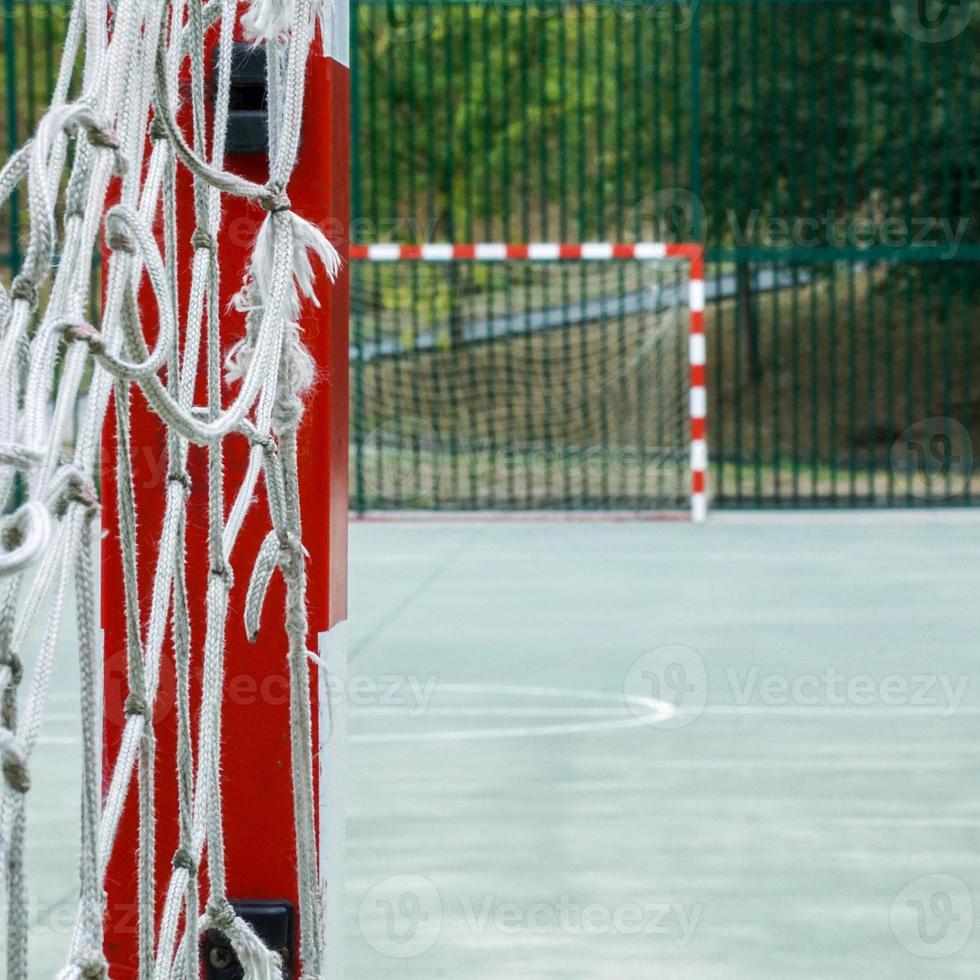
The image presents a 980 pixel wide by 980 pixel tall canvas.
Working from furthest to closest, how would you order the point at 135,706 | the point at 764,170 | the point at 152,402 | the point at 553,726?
the point at 764,170 → the point at 553,726 → the point at 135,706 → the point at 152,402

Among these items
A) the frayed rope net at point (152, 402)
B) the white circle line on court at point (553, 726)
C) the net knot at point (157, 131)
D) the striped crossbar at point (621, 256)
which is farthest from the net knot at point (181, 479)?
the striped crossbar at point (621, 256)

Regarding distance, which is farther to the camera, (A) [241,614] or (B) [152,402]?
(A) [241,614]

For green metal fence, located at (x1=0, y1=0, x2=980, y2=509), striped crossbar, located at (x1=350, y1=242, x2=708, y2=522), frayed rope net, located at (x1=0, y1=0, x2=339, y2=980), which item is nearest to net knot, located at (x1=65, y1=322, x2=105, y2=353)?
frayed rope net, located at (x1=0, y1=0, x2=339, y2=980)

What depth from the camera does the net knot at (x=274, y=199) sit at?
258cm

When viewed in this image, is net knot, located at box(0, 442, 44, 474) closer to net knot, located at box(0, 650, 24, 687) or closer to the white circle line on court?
net knot, located at box(0, 650, 24, 687)

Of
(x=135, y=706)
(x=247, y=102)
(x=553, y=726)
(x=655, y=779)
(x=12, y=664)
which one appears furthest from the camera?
(x=553, y=726)

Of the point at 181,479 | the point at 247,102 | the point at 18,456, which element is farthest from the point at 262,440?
the point at 18,456

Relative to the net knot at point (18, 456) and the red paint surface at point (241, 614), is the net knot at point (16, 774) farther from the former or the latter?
the red paint surface at point (241, 614)

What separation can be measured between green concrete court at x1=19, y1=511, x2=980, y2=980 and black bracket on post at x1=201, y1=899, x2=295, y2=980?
1.02 metres

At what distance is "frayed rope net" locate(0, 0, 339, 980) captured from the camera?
1968 millimetres

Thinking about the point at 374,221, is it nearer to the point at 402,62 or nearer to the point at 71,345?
the point at 402,62

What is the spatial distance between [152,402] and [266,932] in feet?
3.14

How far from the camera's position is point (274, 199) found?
8.51 ft

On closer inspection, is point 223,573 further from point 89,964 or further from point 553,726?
point 553,726
